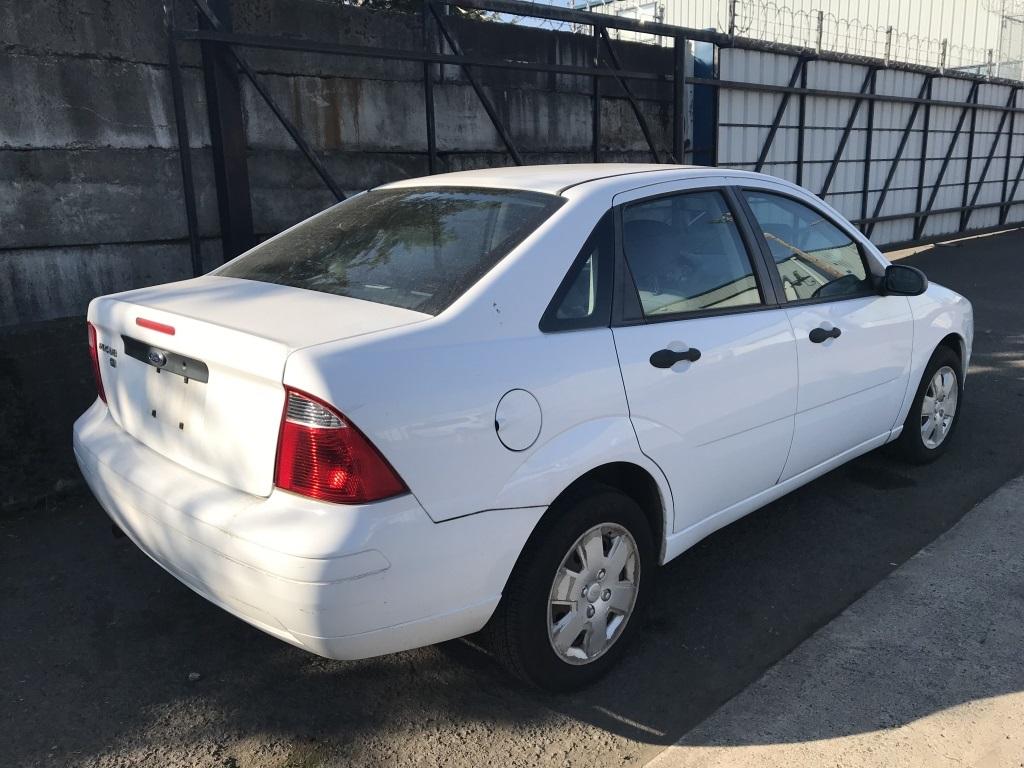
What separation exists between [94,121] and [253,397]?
364 centimetres

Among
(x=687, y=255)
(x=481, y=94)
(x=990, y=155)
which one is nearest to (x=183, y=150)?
(x=481, y=94)

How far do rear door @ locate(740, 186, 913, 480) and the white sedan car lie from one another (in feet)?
0.07

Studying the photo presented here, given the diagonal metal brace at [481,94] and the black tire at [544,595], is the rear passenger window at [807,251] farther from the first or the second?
the diagonal metal brace at [481,94]

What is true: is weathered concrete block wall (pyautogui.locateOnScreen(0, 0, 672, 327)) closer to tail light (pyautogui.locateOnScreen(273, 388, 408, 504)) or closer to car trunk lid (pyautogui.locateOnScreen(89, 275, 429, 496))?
car trunk lid (pyautogui.locateOnScreen(89, 275, 429, 496))

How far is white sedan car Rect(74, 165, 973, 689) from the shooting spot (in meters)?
2.27

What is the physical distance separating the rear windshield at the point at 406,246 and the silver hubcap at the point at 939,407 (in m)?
2.86

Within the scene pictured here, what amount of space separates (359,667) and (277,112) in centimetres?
402

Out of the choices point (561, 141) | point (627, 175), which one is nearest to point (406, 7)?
point (561, 141)

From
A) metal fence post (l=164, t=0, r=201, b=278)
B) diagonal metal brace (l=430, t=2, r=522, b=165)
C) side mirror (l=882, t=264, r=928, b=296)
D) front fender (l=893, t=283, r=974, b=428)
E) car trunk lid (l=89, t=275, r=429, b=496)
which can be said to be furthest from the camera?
diagonal metal brace (l=430, t=2, r=522, b=165)

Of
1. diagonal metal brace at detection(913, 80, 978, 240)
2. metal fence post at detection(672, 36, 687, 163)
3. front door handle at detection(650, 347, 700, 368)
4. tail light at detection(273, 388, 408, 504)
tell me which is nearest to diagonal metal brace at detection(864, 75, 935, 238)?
diagonal metal brace at detection(913, 80, 978, 240)

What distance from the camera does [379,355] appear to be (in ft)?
7.48

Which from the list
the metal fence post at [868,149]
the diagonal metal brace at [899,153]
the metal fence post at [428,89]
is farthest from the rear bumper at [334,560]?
the diagonal metal brace at [899,153]

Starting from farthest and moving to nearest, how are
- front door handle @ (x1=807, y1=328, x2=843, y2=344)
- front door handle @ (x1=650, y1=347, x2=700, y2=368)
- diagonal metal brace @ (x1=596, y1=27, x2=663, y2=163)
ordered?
diagonal metal brace @ (x1=596, y1=27, x2=663, y2=163)
front door handle @ (x1=807, y1=328, x2=843, y2=344)
front door handle @ (x1=650, y1=347, x2=700, y2=368)

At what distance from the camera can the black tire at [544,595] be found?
262 cm
